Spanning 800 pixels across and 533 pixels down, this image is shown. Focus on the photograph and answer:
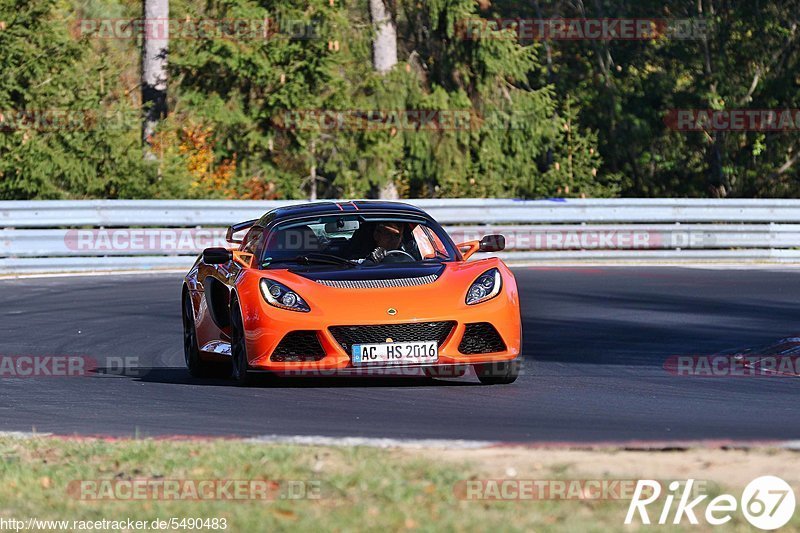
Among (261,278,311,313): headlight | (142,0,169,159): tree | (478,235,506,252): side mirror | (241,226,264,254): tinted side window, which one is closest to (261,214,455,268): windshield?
(241,226,264,254): tinted side window

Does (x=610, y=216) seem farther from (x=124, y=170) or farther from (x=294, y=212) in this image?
(x=294, y=212)

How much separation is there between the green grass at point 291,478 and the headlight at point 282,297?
249 cm

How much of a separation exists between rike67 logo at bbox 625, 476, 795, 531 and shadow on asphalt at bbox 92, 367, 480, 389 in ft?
14.6

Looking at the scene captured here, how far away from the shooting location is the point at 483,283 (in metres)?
10.3

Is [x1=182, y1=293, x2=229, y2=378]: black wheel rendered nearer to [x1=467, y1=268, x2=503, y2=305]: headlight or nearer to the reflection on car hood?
the reflection on car hood

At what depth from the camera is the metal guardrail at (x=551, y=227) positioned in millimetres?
23234

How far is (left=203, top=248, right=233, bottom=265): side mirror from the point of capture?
35.8ft

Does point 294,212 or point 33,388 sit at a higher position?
point 294,212

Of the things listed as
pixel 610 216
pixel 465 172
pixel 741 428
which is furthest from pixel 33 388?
pixel 465 172

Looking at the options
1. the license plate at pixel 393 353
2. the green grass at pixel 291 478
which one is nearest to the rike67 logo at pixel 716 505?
the green grass at pixel 291 478

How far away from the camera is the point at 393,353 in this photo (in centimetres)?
983

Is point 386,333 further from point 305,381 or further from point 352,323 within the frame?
point 305,381

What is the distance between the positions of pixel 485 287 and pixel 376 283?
780 millimetres

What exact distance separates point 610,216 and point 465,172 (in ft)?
24.6
